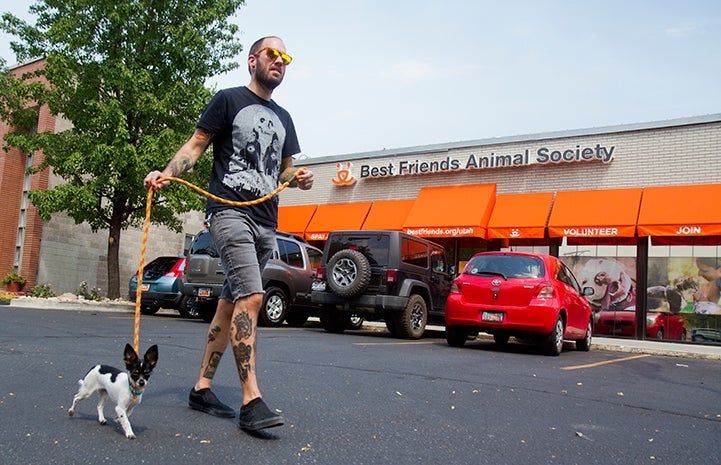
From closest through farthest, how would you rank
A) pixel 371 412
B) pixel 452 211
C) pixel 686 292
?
pixel 371 412, pixel 686 292, pixel 452 211

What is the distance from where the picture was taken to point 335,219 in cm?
1995

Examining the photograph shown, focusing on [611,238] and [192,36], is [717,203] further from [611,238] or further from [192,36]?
[192,36]

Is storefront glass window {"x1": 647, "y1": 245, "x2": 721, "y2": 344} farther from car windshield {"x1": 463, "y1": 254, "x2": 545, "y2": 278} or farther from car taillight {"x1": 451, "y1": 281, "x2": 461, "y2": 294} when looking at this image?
car taillight {"x1": 451, "y1": 281, "x2": 461, "y2": 294}

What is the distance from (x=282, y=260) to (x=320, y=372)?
7.70 metres

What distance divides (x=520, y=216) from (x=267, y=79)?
530 inches

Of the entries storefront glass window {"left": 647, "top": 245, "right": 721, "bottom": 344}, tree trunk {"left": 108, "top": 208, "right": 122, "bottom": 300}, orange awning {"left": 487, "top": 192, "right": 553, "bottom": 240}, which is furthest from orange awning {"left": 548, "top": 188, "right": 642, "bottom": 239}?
tree trunk {"left": 108, "top": 208, "right": 122, "bottom": 300}

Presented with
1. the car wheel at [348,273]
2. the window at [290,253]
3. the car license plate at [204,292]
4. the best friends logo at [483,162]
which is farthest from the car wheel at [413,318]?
the best friends logo at [483,162]

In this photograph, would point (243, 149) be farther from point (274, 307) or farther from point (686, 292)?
point (686, 292)

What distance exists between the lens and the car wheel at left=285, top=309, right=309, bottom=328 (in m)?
14.1

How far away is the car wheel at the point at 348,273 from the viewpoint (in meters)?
11.2

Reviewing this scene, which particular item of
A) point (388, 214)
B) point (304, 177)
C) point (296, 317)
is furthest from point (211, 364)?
point (388, 214)

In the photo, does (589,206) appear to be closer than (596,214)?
No

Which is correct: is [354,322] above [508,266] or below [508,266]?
below

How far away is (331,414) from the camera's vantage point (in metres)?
4.02
